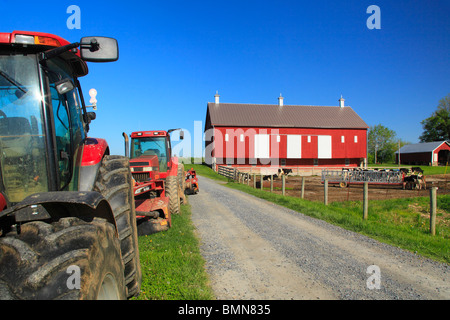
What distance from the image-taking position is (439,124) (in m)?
81.4

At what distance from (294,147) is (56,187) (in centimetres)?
4274

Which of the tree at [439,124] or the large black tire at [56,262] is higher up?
the tree at [439,124]

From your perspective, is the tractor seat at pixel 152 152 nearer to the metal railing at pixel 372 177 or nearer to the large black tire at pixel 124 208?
the large black tire at pixel 124 208

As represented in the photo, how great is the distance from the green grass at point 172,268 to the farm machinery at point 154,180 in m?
0.39

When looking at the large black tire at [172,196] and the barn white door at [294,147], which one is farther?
the barn white door at [294,147]

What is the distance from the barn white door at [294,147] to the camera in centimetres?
4362

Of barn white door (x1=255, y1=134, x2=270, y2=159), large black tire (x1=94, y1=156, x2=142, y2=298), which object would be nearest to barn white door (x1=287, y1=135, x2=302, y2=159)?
barn white door (x1=255, y1=134, x2=270, y2=159)

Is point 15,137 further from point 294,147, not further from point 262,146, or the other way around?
point 294,147

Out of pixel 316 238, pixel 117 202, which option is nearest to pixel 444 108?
Result: pixel 316 238

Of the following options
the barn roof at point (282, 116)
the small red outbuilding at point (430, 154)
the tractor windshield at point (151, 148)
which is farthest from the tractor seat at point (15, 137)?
the small red outbuilding at point (430, 154)

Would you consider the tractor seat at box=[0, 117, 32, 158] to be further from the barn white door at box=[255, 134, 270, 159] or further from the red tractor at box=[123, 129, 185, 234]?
the barn white door at box=[255, 134, 270, 159]

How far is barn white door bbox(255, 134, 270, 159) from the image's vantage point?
42.2 metres

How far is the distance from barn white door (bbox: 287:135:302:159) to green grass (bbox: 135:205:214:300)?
37.9 meters

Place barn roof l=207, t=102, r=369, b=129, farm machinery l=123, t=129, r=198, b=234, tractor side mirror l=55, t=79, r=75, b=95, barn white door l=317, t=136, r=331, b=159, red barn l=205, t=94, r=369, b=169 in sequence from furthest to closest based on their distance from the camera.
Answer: barn white door l=317, t=136, r=331, b=159 → barn roof l=207, t=102, r=369, b=129 → red barn l=205, t=94, r=369, b=169 → farm machinery l=123, t=129, r=198, b=234 → tractor side mirror l=55, t=79, r=75, b=95
